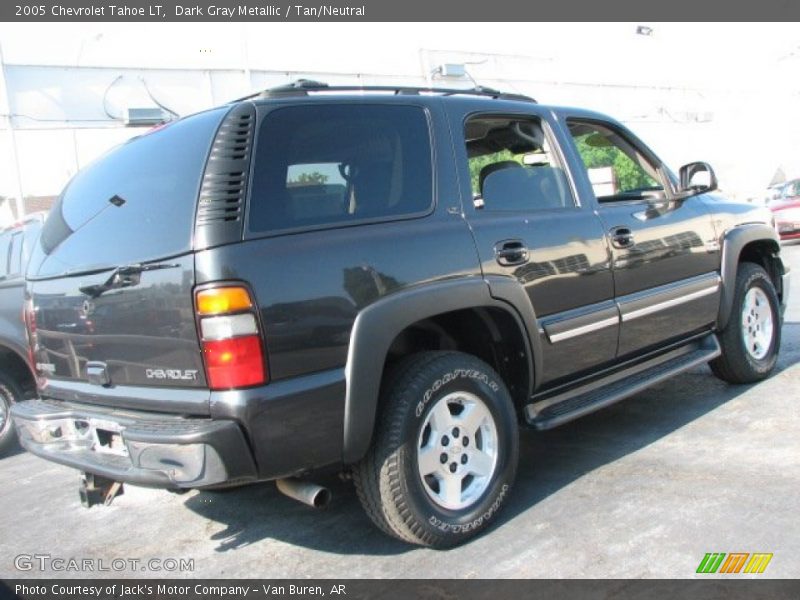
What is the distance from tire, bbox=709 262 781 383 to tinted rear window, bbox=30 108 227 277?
373 cm

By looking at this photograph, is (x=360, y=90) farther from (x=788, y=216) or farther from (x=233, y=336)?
(x=788, y=216)

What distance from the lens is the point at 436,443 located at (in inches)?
120

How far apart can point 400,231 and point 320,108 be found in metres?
0.61

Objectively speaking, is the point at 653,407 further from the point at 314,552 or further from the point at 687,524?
the point at 314,552

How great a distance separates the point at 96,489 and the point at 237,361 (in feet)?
3.90

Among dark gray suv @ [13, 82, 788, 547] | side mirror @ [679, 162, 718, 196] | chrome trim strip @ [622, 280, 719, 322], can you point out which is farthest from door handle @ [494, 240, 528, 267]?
side mirror @ [679, 162, 718, 196]

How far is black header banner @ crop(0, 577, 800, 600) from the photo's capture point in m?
2.58

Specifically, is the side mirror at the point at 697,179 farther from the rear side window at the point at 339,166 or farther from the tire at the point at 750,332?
the rear side window at the point at 339,166

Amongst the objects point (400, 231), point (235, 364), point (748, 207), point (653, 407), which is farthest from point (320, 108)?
point (748, 207)

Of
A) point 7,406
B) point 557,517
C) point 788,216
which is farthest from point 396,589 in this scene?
point 788,216

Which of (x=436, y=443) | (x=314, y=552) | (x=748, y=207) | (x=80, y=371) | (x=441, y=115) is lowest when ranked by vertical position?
(x=314, y=552)

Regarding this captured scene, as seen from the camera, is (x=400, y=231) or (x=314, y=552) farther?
(x=314, y=552)

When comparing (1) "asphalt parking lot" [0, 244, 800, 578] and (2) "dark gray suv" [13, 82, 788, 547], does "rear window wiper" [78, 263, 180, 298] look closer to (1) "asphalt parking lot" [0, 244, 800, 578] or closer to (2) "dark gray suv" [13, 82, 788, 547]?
(2) "dark gray suv" [13, 82, 788, 547]

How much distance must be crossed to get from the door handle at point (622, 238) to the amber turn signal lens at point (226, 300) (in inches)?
87.5
